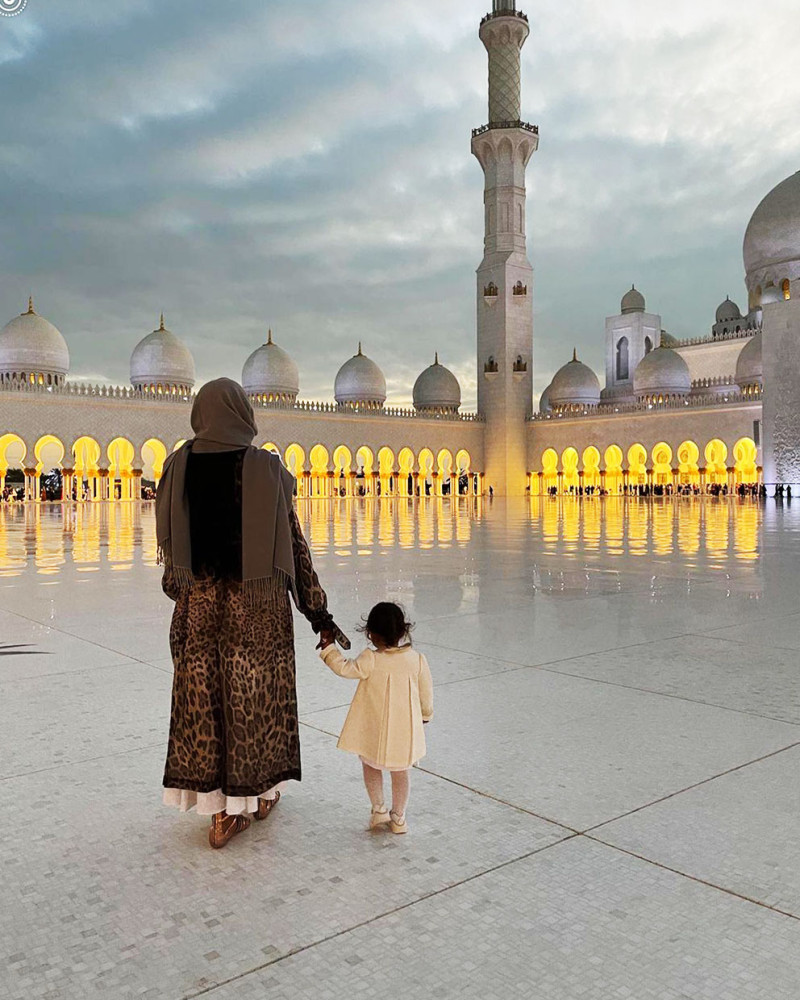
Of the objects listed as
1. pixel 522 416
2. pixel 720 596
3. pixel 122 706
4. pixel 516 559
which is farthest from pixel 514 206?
pixel 122 706

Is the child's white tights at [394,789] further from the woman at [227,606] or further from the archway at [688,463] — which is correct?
the archway at [688,463]

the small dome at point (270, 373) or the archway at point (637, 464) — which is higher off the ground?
the small dome at point (270, 373)

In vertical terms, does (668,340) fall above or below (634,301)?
below

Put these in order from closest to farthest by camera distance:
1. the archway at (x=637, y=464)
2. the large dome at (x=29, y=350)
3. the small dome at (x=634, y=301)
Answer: the large dome at (x=29, y=350), the archway at (x=637, y=464), the small dome at (x=634, y=301)

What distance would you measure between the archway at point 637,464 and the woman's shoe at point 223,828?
31.0 metres

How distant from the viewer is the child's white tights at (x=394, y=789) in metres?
1.73

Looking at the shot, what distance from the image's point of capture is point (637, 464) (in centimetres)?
3183

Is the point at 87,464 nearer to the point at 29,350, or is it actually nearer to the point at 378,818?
the point at 29,350

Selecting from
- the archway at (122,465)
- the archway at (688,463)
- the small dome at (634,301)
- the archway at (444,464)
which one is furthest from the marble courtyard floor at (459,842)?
the small dome at (634,301)

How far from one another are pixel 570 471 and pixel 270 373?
1200 centimetres

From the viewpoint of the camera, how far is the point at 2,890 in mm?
1459

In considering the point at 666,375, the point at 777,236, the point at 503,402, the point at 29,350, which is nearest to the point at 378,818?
the point at 29,350

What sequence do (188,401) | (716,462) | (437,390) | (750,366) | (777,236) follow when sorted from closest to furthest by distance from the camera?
(188,401) < (777,236) < (750,366) < (716,462) < (437,390)

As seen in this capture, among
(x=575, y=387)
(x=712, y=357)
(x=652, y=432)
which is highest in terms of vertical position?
(x=712, y=357)
